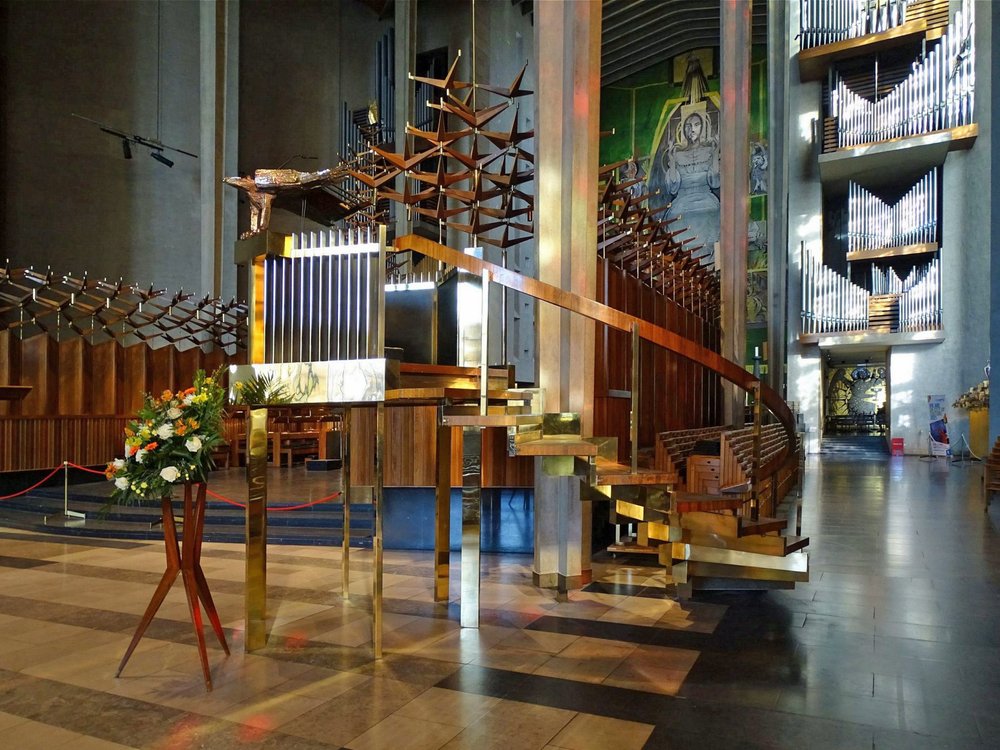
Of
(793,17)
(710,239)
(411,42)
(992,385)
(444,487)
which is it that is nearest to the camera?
(444,487)

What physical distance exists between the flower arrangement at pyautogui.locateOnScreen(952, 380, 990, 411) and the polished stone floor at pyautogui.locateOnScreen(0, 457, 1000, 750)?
10.5 meters

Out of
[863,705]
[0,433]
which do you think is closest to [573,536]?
[863,705]

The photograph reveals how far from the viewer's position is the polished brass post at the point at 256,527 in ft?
11.4

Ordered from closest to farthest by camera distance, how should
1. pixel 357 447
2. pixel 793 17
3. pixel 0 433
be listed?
1. pixel 357 447
2. pixel 0 433
3. pixel 793 17

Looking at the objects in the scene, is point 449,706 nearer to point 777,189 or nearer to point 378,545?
point 378,545

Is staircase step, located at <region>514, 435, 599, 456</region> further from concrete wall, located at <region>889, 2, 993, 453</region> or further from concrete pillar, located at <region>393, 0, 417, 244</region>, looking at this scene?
concrete wall, located at <region>889, 2, 993, 453</region>

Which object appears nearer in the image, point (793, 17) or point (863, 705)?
point (863, 705)

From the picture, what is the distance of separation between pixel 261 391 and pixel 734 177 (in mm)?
8400

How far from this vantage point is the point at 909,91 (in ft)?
52.5

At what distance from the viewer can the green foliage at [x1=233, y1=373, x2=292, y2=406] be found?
341 centimetres

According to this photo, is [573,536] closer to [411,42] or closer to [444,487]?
[444,487]

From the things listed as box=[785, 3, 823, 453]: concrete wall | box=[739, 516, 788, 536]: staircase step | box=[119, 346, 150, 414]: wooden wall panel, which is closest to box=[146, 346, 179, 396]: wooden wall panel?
box=[119, 346, 150, 414]: wooden wall panel

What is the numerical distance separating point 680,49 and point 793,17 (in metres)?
5.28

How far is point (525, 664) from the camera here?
3215mm
